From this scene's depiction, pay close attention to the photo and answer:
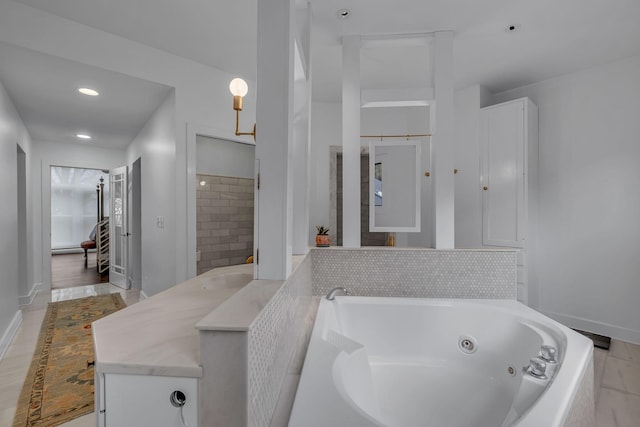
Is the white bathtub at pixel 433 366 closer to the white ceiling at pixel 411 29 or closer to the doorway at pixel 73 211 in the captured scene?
the white ceiling at pixel 411 29

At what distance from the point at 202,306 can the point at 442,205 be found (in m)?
1.77

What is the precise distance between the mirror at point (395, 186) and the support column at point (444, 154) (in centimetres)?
18

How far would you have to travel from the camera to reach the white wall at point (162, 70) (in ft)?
6.96

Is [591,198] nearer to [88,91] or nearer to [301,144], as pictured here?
[301,144]

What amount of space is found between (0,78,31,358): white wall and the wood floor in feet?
6.13

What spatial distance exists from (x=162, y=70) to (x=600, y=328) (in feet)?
14.8

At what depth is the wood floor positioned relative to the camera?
4875mm

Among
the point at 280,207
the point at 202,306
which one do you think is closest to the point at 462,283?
the point at 280,207

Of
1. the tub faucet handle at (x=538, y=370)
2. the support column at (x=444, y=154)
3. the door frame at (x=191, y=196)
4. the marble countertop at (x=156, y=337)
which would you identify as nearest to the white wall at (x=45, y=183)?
the door frame at (x=191, y=196)

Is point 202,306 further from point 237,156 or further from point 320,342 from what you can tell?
point 237,156

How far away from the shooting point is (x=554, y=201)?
3.07 meters

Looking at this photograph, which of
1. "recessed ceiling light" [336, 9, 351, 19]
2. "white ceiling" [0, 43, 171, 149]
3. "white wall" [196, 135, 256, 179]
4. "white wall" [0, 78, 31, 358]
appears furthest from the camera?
"white wall" [196, 135, 256, 179]

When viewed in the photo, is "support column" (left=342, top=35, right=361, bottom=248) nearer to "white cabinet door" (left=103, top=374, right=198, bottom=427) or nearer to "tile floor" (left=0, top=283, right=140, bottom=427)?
"white cabinet door" (left=103, top=374, right=198, bottom=427)

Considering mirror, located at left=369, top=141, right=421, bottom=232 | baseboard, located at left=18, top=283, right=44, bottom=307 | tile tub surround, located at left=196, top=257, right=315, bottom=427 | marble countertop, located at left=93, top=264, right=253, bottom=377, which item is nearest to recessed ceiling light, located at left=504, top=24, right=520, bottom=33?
mirror, located at left=369, top=141, right=421, bottom=232
